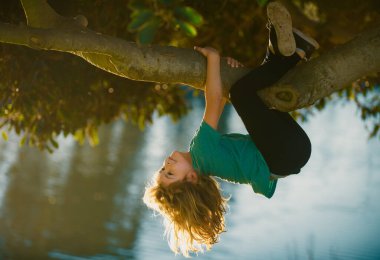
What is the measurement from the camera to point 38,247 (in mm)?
11336

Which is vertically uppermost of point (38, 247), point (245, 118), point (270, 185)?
point (245, 118)

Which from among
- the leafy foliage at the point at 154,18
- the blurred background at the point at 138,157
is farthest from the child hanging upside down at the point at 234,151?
the leafy foliage at the point at 154,18

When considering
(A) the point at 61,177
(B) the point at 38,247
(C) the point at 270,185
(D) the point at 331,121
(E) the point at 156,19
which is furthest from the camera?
(D) the point at 331,121

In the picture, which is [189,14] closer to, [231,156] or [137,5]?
[137,5]

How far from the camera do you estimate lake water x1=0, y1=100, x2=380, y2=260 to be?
1155cm

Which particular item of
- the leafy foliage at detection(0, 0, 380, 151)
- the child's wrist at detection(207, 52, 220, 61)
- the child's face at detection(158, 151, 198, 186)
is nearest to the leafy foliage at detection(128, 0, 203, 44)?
the child's wrist at detection(207, 52, 220, 61)

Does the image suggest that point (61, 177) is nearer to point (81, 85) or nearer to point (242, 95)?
point (81, 85)

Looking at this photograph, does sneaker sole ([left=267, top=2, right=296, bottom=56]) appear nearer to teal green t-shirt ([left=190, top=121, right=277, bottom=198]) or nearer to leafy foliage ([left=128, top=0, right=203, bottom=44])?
teal green t-shirt ([left=190, top=121, right=277, bottom=198])

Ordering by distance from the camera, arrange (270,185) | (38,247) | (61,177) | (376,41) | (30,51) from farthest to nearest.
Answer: (61,177), (38,247), (30,51), (270,185), (376,41)

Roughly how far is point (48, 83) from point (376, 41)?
12.1 ft

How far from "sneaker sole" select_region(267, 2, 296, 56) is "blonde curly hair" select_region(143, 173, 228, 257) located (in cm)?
113

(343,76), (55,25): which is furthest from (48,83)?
(343,76)

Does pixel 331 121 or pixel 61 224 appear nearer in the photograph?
pixel 61 224

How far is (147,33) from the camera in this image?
2889 mm
